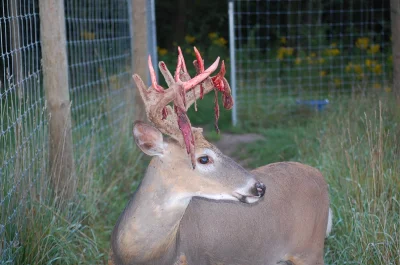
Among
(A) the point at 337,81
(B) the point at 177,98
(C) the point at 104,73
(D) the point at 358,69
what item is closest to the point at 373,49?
(D) the point at 358,69

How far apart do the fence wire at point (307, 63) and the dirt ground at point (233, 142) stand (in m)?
0.65

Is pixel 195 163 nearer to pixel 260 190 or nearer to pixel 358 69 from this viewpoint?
pixel 260 190

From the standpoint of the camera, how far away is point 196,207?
150 inches

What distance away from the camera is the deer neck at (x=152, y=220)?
3395mm

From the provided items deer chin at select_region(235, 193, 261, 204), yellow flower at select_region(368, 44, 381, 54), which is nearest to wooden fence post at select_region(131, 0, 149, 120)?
deer chin at select_region(235, 193, 261, 204)

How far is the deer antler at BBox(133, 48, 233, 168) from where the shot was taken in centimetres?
316

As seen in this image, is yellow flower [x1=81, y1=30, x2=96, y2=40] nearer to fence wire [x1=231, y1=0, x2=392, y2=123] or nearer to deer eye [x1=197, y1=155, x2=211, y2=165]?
fence wire [x1=231, y1=0, x2=392, y2=123]

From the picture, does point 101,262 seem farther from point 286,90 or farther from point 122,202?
point 286,90

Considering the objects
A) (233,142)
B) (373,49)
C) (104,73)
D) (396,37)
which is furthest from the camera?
(373,49)

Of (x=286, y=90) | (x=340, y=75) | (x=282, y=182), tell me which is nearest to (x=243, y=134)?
(x=286, y=90)

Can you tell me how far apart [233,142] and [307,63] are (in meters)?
3.60

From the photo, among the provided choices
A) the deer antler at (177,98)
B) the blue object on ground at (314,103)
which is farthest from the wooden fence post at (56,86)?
the blue object on ground at (314,103)

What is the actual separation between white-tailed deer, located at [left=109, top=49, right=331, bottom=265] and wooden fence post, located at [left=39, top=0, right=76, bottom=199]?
1.26 m

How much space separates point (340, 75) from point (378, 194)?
630cm
